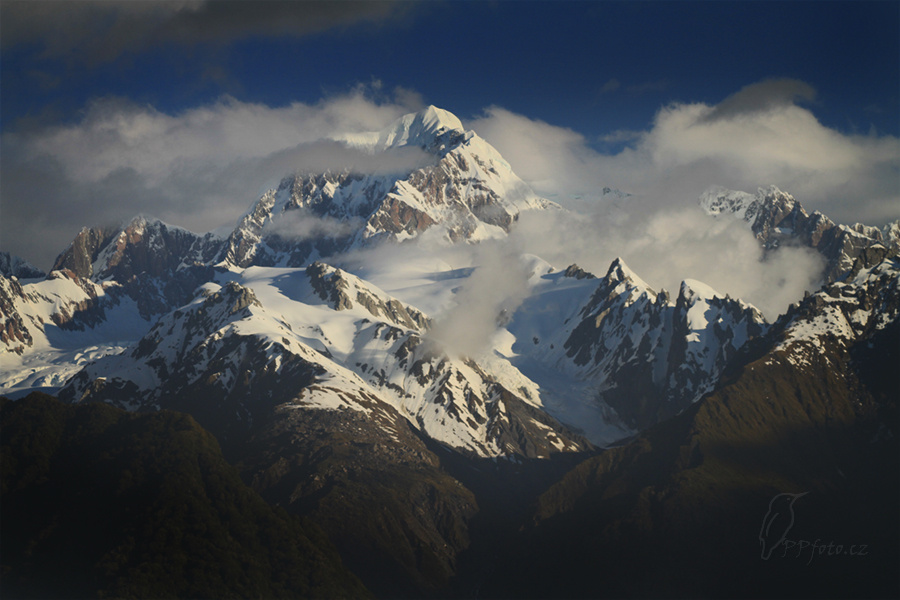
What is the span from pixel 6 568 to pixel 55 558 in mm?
9733

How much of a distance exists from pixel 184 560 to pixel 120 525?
1786 cm

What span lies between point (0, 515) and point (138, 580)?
4121 cm

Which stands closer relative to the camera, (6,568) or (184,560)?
(6,568)

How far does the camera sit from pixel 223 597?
19400 centimetres

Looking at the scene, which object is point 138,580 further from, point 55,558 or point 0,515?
point 0,515

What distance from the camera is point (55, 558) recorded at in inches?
7421

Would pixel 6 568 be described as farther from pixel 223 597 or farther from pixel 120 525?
pixel 223 597

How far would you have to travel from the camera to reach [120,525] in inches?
7844

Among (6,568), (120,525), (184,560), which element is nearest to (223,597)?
(184,560)

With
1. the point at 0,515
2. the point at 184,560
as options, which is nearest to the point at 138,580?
the point at 184,560

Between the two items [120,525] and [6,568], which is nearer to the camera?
[6,568]

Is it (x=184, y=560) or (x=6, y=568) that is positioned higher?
(x=184, y=560)

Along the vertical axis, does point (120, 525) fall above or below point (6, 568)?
above

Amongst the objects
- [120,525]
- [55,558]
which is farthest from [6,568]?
[120,525]
